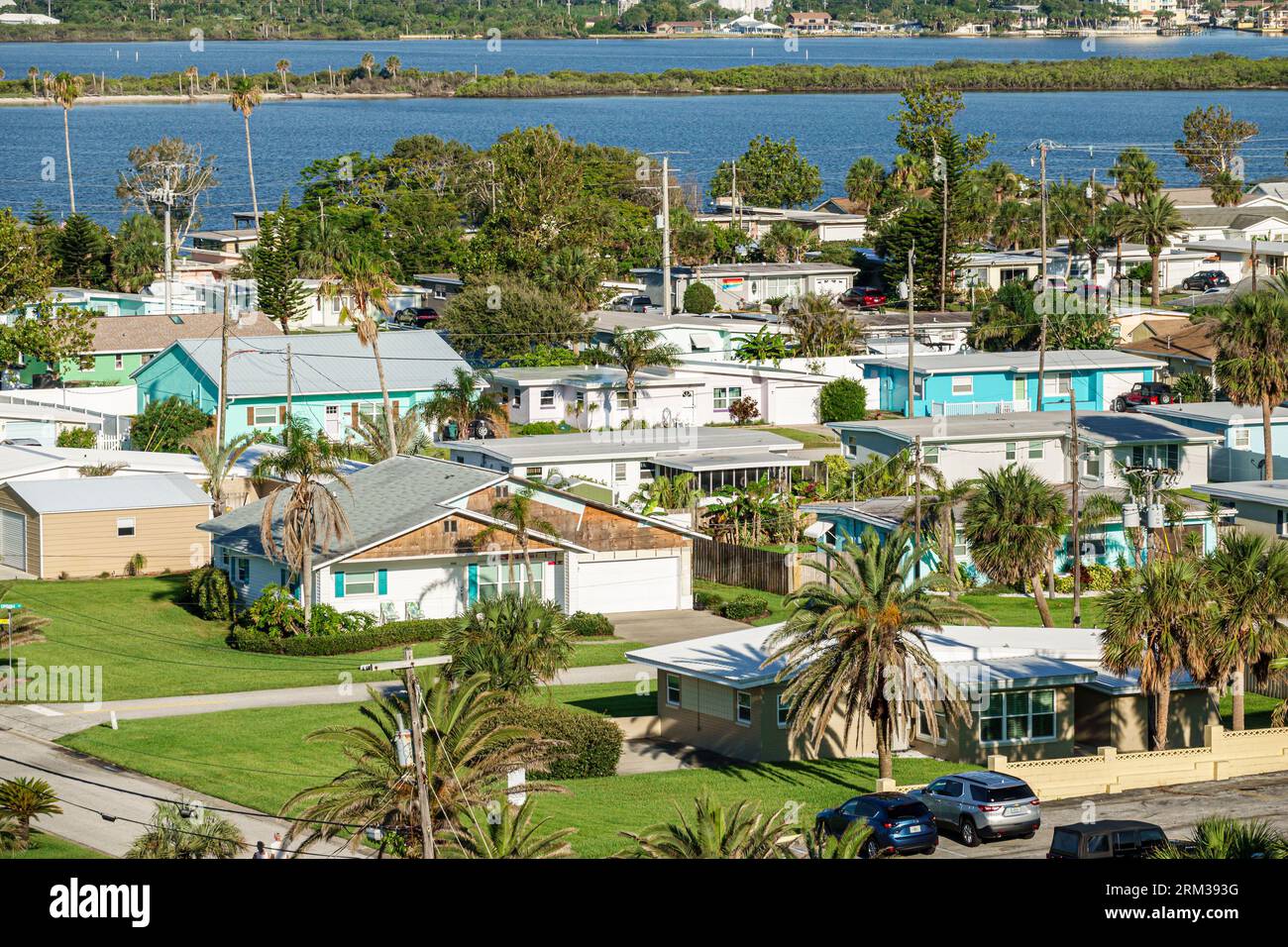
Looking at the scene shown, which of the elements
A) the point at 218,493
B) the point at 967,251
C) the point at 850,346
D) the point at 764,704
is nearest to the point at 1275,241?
the point at 967,251

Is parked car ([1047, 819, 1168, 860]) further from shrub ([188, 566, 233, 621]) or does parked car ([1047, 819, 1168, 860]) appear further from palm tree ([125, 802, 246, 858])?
shrub ([188, 566, 233, 621])

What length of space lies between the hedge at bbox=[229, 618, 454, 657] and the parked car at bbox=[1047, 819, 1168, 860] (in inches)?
924

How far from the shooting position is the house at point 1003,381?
82.3 meters

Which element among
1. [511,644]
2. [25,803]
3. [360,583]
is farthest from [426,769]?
[360,583]

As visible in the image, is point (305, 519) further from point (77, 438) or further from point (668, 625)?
point (77, 438)

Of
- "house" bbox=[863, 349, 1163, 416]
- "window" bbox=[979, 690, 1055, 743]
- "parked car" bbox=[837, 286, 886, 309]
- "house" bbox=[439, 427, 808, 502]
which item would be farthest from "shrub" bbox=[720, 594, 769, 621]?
"parked car" bbox=[837, 286, 886, 309]

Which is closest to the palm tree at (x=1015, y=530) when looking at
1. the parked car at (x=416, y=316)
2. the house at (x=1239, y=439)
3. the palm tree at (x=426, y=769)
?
the house at (x=1239, y=439)

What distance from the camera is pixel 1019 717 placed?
130ft

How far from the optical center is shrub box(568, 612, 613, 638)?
51.1 metres

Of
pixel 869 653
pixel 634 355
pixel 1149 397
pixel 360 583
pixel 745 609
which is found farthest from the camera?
pixel 1149 397

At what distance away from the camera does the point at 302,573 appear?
5072 cm

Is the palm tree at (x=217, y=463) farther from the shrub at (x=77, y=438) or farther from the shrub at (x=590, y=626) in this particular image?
the shrub at (x=590, y=626)

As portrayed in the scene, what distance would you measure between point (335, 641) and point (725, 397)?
35.2m
